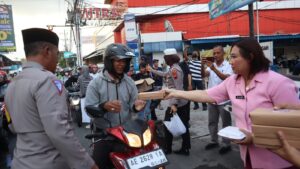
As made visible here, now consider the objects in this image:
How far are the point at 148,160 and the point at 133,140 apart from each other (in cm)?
22

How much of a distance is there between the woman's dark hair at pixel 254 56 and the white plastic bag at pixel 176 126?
3045 millimetres

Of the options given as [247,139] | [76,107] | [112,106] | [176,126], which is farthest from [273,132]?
[76,107]

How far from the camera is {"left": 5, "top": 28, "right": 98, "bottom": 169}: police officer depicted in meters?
2.13

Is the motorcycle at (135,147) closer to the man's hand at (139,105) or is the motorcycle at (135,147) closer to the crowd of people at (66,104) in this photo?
the crowd of people at (66,104)

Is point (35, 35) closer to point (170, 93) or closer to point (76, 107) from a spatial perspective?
point (170, 93)

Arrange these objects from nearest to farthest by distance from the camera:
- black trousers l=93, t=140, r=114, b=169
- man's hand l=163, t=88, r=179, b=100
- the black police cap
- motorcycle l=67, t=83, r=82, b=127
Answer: the black police cap < black trousers l=93, t=140, r=114, b=169 < man's hand l=163, t=88, r=179, b=100 < motorcycle l=67, t=83, r=82, b=127

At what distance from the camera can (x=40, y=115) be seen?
2129 millimetres

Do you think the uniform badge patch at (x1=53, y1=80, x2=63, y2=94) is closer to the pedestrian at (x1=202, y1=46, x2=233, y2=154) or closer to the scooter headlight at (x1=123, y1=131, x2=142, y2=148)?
the scooter headlight at (x1=123, y1=131, x2=142, y2=148)

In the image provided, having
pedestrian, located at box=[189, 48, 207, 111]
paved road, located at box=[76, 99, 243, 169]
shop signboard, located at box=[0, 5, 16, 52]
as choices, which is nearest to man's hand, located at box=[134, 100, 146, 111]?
paved road, located at box=[76, 99, 243, 169]

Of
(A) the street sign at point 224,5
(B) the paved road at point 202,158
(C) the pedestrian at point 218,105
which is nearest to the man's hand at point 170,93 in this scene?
(C) the pedestrian at point 218,105

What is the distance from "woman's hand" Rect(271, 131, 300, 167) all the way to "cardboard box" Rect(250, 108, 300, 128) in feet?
0.22

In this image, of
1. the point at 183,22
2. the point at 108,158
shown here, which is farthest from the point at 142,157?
the point at 183,22

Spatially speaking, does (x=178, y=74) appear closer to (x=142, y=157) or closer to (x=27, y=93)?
(x=142, y=157)

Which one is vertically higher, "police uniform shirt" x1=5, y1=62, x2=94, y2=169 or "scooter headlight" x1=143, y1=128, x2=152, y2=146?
"police uniform shirt" x1=5, y1=62, x2=94, y2=169
